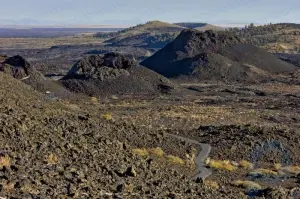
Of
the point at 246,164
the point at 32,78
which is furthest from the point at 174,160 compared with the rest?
the point at 32,78

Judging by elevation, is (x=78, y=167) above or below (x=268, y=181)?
above

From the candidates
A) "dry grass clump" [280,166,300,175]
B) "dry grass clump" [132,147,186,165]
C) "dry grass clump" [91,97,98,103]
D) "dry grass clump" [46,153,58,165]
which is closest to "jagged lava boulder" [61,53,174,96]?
"dry grass clump" [91,97,98,103]

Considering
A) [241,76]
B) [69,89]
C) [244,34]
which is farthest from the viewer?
[244,34]

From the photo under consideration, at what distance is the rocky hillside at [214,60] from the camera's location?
287 feet

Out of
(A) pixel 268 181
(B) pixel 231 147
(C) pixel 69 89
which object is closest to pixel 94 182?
(A) pixel 268 181

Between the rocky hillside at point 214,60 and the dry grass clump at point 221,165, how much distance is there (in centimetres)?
5516

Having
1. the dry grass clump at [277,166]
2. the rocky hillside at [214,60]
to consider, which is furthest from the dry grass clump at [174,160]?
the rocky hillside at [214,60]

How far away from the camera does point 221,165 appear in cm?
2948

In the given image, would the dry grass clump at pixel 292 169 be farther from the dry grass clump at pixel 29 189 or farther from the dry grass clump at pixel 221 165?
the dry grass clump at pixel 29 189

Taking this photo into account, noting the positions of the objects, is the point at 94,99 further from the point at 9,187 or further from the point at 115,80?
the point at 9,187

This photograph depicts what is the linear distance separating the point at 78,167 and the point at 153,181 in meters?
2.89

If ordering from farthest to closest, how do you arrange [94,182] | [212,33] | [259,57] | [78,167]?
[212,33]
[259,57]
[78,167]
[94,182]

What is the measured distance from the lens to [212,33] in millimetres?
103875

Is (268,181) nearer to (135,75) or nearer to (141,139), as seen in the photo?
(141,139)
